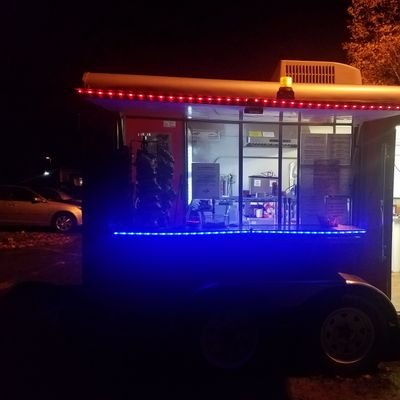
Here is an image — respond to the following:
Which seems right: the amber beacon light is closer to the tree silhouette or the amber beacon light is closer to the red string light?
the red string light

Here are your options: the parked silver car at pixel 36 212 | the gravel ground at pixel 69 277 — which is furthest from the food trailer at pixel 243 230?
the parked silver car at pixel 36 212

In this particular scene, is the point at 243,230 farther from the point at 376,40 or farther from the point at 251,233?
the point at 376,40

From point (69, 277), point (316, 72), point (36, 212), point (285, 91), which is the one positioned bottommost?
point (69, 277)

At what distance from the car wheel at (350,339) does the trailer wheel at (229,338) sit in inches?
27.3

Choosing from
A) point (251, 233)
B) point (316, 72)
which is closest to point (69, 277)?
point (251, 233)

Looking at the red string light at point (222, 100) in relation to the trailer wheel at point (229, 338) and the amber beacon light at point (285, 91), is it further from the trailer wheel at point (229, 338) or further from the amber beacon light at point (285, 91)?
the trailer wheel at point (229, 338)

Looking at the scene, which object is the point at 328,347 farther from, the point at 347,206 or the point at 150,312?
the point at 150,312

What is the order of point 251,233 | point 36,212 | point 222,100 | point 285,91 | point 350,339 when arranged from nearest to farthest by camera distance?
point 222,100
point 285,91
point 251,233
point 350,339
point 36,212

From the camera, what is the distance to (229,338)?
459cm

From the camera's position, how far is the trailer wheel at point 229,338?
14.9 ft

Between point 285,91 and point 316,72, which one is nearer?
point 285,91

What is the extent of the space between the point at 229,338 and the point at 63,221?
11797 mm

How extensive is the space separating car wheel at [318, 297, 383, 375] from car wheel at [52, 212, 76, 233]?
39.5 ft

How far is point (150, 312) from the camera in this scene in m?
4.56
